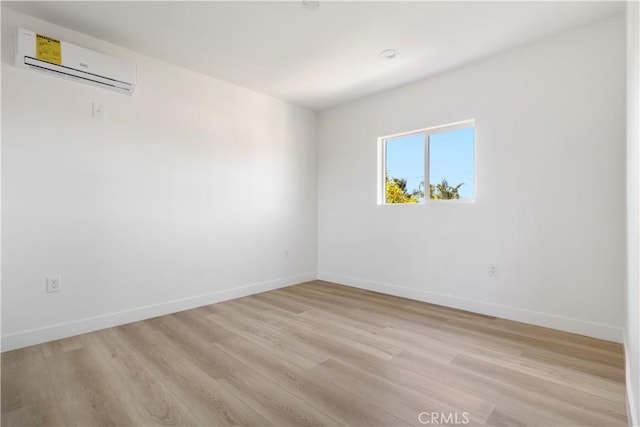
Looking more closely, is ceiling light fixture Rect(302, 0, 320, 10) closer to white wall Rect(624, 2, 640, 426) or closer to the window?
white wall Rect(624, 2, 640, 426)

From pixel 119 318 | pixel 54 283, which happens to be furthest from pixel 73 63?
pixel 119 318

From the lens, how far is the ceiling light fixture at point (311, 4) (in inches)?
85.8

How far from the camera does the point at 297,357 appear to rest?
2137 millimetres

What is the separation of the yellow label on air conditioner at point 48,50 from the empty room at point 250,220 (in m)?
0.02

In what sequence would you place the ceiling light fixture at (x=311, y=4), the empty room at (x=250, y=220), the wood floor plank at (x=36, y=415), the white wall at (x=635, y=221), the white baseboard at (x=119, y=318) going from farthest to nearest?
the white baseboard at (x=119, y=318) → the ceiling light fixture at (x=311, y=4) → the empty room at (x=250, y=220) → the wood floor plank at (x=36, y=415) → the white wall at (x=635, y=221)

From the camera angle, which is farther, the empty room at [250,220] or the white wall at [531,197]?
the white wall at [531,197]

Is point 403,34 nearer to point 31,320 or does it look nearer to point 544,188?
point 544,188

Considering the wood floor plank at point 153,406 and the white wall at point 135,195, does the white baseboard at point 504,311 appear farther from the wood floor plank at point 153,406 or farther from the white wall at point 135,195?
the wood floor plank at point 153,406

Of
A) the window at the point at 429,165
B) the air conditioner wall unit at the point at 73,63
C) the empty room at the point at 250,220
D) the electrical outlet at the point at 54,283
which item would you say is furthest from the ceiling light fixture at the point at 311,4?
the electrical outlet at the point at 54,283

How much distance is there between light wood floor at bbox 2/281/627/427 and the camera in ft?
5.03

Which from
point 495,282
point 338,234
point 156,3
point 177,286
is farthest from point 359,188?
point 156,3

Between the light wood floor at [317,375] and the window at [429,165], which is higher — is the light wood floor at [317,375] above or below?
below

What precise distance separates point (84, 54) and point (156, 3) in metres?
0.78

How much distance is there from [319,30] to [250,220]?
2184 mm
